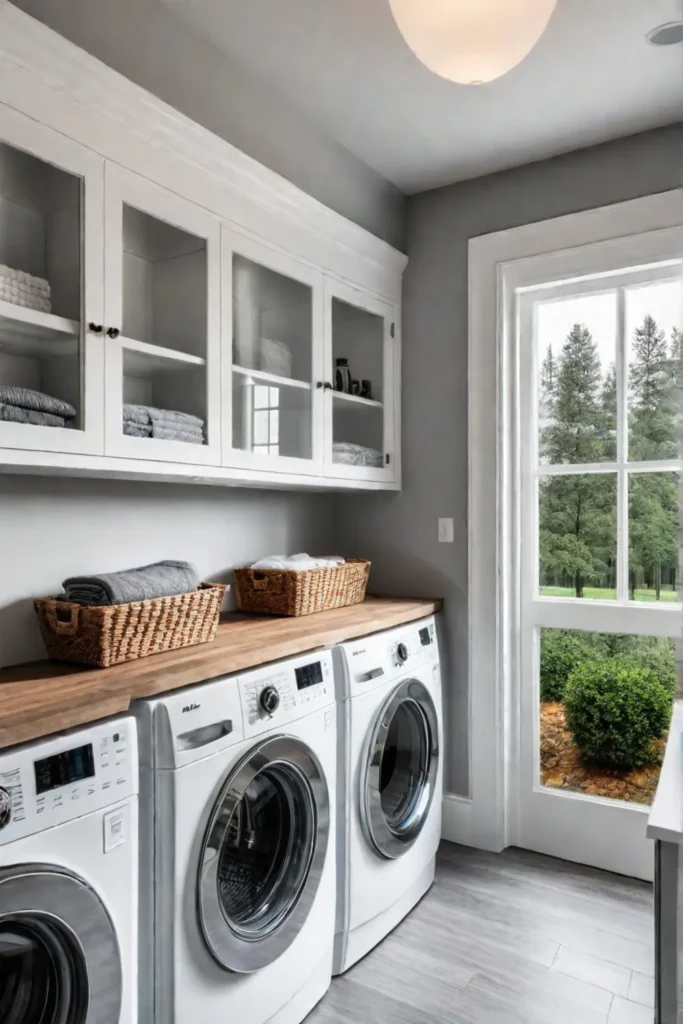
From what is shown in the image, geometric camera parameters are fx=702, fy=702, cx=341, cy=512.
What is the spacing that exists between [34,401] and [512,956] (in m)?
1.96

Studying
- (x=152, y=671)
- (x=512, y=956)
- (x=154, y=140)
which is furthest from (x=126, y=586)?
(x=512, y=956)

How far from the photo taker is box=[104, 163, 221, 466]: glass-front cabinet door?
5.33 feet

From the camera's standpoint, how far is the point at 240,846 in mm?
1646

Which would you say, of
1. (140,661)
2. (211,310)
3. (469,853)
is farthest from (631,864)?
(211,310)

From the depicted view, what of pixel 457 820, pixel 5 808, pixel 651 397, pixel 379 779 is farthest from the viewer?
pixel 457 820

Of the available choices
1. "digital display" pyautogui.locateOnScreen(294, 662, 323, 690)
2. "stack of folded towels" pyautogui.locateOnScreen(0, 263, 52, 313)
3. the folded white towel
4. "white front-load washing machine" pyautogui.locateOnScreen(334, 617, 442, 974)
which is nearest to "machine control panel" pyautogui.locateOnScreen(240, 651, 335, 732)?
"digital display" pyautogui.locateOnScreen(294, 662, 323, 690)

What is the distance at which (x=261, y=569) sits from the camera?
229 cm

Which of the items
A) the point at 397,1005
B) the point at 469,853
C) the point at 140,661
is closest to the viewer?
the point at 140,661

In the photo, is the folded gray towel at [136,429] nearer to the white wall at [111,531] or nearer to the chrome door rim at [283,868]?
the white wall at [111,531]

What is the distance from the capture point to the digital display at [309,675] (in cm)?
177

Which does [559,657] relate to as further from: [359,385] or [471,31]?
[471,31]

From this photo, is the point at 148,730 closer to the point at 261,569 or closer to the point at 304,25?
the point at 261,569

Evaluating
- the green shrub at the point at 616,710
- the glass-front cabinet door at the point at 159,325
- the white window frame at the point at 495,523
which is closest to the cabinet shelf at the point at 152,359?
the glass-front cabinet door at the point at 159,325

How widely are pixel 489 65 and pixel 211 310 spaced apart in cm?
97
